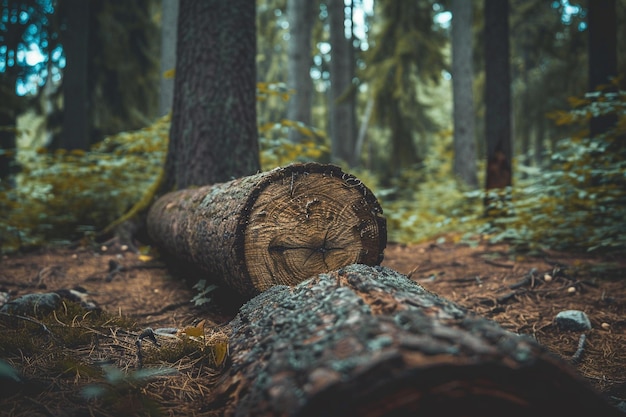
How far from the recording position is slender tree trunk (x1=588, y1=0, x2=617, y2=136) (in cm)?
477

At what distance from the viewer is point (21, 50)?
888 cm

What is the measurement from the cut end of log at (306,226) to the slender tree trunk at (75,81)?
20.1 ft

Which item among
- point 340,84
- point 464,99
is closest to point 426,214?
point 464,99

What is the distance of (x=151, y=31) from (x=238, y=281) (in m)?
9.37

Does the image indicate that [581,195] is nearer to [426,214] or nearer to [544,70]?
[426,214]

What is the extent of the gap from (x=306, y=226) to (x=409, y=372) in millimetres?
1399

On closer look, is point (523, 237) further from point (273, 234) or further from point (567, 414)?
point (567, 414)

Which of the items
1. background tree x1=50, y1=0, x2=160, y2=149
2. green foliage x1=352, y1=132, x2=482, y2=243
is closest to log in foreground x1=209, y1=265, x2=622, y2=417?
green foliage x1=352, y1=132, x2=482, y2=243

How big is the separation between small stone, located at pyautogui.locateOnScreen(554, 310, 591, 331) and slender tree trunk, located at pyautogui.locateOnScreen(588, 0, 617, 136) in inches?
127

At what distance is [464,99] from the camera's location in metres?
8.94

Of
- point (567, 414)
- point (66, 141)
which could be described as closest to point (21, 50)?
point (66, 141)

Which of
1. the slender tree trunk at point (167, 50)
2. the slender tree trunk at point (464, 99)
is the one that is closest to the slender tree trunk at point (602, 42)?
the slender tree trunk at point (464, 99)

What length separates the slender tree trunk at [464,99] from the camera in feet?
29.3

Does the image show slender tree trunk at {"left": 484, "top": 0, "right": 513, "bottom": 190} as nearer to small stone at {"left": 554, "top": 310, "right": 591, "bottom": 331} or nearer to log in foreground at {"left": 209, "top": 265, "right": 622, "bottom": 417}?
small stone at {"left": 554, "top": 310, "right": 591, "bottom": 331}
